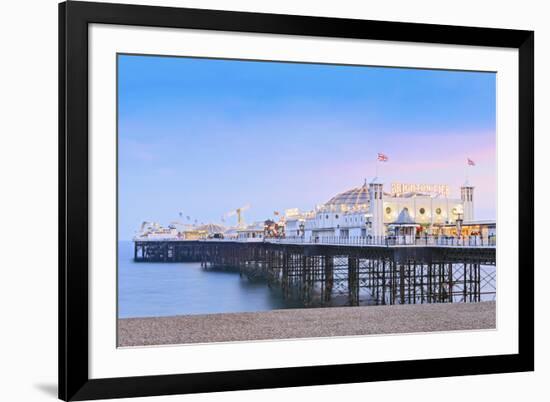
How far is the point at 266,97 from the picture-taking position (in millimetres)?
7980

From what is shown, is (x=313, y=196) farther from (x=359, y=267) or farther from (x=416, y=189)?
(x=416, y=189)

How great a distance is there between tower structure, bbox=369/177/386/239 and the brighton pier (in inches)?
0.4

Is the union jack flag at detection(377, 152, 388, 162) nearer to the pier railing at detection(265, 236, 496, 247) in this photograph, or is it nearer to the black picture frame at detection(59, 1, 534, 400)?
the pier railing at detection(265, 236, 496, 247)

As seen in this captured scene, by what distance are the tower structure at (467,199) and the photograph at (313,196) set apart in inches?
0.5

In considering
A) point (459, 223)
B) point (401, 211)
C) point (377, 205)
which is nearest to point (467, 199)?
point (459, 223)

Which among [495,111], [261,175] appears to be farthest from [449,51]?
[261,175]

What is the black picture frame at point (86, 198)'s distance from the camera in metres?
5.20

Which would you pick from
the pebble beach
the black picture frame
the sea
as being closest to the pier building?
the sea

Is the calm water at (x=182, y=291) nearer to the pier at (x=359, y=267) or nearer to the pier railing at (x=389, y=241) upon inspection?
the pier at (x=359, y=267)

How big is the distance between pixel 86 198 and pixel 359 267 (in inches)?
157

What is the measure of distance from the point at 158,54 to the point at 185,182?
2.32 metres

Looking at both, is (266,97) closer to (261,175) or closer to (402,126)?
(261,175)

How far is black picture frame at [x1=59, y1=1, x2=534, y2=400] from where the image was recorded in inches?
205

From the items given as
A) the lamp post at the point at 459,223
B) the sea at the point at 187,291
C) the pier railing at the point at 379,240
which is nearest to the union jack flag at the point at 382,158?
the pier railing at the point at 379,240
